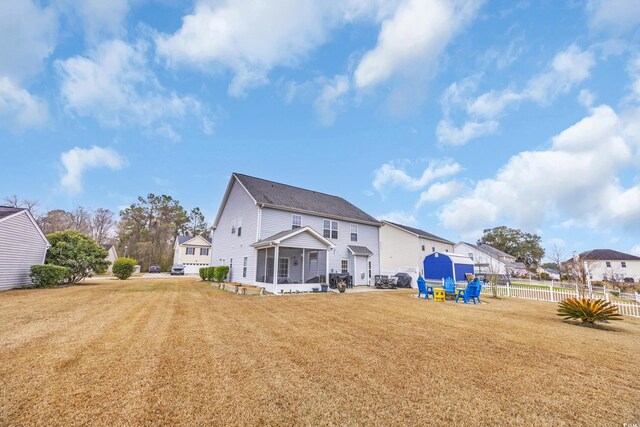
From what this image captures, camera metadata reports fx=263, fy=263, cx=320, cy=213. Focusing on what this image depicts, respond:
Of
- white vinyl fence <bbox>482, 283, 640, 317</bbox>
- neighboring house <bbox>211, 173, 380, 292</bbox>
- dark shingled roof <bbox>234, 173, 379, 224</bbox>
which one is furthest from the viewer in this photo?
dark shingled roof <bbox>234, 173, 379, 224</bbox>

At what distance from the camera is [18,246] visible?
14.4 metres

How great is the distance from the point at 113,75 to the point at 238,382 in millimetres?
19764

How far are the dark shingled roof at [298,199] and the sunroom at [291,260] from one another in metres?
2.92

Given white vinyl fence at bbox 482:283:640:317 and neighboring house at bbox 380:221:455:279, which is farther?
→ neighboring house at bbox 380:221:455:279

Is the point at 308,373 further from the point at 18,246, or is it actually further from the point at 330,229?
the point at 18,246

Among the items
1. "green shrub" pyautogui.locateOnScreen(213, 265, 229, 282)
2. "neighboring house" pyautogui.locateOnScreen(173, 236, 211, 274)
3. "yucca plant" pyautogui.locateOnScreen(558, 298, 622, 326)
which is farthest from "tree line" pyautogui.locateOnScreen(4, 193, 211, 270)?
"yucca plant" pyautogui.locateOnScreen(558, 298, 622, 326)

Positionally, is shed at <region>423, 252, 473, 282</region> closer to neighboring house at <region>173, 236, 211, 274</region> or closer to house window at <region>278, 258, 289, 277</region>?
house window at <region>278, 258, 289, 277</region>

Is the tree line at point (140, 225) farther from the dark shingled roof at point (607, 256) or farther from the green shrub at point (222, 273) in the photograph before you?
the dark shingled roof at point (607, 256)

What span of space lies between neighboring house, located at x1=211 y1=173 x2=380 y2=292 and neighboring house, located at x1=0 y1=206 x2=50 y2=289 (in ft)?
36.6

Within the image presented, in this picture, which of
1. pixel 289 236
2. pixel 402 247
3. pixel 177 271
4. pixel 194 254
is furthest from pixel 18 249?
pixel 402 247

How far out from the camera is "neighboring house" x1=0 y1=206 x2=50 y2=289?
533 inches

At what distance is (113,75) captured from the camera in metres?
15.9

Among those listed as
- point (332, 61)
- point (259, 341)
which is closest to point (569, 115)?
point (332, 61)

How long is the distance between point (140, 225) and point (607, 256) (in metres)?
85.4
